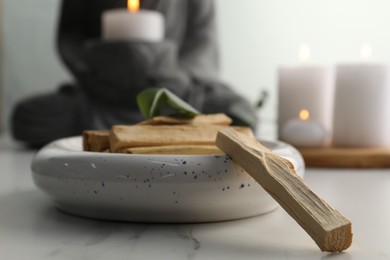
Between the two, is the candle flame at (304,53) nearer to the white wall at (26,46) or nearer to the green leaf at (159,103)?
the green leaf at (159,103)

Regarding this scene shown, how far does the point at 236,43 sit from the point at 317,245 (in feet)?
5.34

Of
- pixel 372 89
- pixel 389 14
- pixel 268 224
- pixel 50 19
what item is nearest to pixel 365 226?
pixel 268 224

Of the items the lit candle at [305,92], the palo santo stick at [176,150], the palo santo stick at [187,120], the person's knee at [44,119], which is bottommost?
the person's knee at [44,119]

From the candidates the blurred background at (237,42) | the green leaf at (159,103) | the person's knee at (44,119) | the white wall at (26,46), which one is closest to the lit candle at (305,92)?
the green leaf at (159,103)

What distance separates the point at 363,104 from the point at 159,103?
54 cm

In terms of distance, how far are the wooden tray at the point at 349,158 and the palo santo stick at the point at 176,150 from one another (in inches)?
19.5

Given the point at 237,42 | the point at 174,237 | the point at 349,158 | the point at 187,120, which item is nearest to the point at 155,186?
the point at 174,237

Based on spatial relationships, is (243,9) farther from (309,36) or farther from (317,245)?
(317,245)

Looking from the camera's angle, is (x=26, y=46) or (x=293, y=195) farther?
(x=26, y=46)

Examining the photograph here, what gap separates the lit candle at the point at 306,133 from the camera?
1.14 m

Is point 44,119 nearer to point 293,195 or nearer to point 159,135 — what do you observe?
point 159,135

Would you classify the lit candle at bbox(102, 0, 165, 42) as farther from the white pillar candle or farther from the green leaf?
the green leaf

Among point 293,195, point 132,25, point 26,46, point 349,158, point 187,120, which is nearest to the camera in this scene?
point 293,195

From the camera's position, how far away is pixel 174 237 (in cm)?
58
